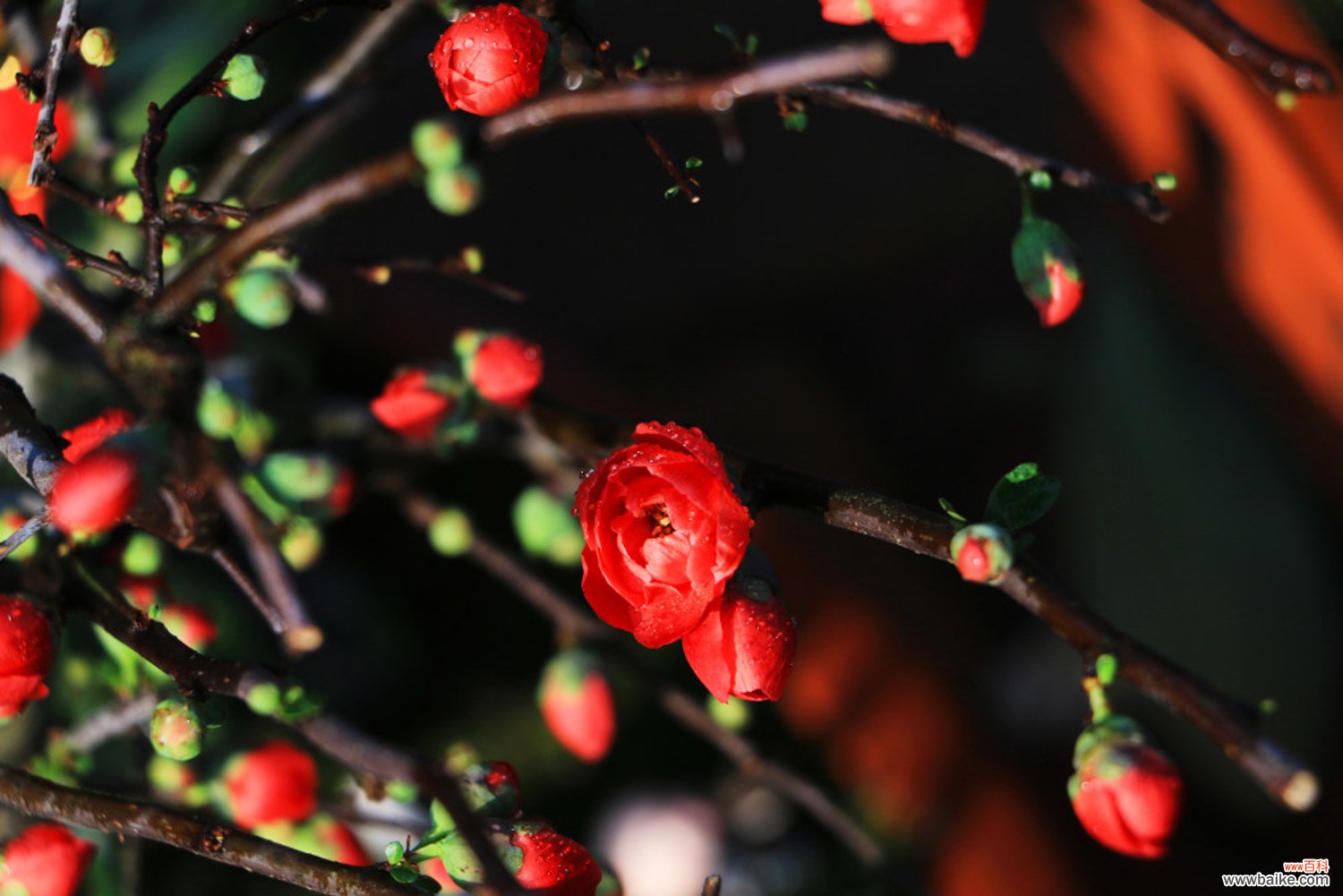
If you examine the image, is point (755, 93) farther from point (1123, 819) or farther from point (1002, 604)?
point (1002, 604)

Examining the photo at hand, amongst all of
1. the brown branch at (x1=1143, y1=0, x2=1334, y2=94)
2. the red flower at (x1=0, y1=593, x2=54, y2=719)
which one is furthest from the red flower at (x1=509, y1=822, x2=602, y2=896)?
the brown branch at (x1=1143, y1=0, x2=1334, y2=94)

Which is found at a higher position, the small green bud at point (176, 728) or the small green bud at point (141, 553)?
the small green bud at point (141, 553)

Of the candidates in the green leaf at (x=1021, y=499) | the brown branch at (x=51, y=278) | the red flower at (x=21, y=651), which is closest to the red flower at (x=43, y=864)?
the red flower at (x=21, y=651)

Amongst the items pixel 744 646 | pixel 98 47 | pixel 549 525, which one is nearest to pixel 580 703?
pixel 549 525

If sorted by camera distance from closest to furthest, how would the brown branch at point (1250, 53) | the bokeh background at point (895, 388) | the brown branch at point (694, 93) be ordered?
→ 1. the brown branch at point (694, 93)
2. the brown branch at point (1250, 53)
3. the bokeh background at point (895, 388)

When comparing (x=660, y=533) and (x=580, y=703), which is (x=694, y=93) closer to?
(x=660, y=533)

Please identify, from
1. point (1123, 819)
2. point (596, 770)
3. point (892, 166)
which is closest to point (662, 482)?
point (1123, 819)

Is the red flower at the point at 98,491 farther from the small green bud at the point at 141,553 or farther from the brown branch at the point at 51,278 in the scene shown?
the small green bud at the point at 141,553
